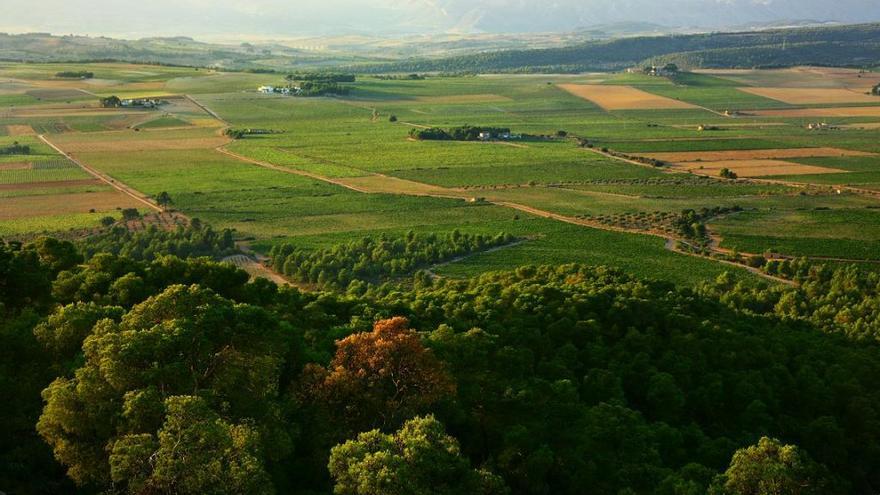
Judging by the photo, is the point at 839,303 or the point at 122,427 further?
the point at 839,303

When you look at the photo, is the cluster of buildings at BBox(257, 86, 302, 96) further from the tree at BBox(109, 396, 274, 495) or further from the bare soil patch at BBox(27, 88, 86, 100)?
the tree at BBox(109, 396, 274, 495)

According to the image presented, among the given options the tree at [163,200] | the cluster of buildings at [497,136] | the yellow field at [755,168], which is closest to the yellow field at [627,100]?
the cluster of buildings at [497,136]

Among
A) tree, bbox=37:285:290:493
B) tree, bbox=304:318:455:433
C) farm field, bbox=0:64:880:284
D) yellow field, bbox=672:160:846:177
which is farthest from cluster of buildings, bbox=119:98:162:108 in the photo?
tree, bbox=304:318:455:433

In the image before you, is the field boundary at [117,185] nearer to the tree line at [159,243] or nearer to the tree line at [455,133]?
the tree line at [159,243]

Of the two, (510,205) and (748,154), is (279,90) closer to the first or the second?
(748,154)

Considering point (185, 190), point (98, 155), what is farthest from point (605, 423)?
point (98, 155)

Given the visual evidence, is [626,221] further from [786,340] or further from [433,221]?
[786,340]
